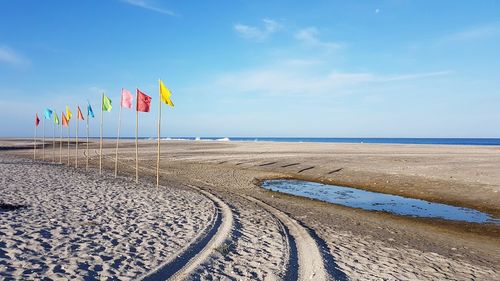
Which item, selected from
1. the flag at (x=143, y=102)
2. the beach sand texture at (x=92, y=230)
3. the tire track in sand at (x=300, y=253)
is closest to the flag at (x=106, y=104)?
the flag at (x=143, y=102)

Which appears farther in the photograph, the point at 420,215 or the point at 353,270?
the point at 420,215

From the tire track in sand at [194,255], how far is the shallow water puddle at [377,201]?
309 inches

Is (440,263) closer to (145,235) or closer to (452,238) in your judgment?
(452,238)

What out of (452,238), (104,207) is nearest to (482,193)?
(452,238)

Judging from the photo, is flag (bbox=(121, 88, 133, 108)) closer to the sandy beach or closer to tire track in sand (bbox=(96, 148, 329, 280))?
the sandy beach

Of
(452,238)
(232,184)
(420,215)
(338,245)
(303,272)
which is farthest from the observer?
(232,184)

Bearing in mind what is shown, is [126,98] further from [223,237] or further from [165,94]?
[223,237]

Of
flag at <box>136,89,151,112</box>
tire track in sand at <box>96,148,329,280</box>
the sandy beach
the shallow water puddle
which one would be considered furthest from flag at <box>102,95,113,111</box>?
tire track in sand at <box>96,148,329,280</box>

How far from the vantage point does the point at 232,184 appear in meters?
21.3

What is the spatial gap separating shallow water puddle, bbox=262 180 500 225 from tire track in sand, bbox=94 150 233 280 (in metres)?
7.84

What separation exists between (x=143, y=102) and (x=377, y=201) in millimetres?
13229

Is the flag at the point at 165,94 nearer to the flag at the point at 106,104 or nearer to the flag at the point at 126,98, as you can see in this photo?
the flag at the point at 126,98

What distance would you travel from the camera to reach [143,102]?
62.3 ft

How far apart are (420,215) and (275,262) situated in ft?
30.5
